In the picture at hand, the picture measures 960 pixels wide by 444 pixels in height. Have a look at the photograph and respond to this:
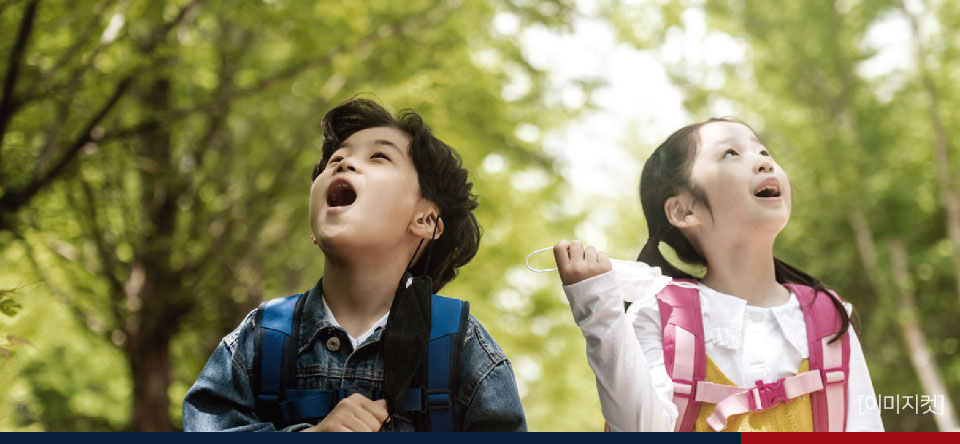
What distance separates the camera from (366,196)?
214cm

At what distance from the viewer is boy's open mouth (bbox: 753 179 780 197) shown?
7.15ft

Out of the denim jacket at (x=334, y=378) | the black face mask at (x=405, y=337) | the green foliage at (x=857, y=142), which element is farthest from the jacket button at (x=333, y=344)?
the green foliage at (x=857, y=142)

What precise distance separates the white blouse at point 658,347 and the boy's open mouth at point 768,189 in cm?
29

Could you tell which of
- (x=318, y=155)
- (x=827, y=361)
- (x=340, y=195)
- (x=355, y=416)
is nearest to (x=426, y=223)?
(x=340, y=195)

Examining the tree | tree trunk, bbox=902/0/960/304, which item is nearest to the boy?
the tree

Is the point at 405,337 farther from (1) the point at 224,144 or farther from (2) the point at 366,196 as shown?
(1) the point at 224,144

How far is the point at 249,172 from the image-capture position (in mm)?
9016

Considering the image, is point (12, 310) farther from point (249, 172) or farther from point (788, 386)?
point (249, 172)

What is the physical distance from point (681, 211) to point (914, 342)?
979cm

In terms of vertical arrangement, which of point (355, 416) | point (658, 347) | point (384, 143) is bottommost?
point (355, 416)

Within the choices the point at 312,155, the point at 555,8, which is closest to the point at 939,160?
the point at 555,8

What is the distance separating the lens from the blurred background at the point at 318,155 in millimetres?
5184

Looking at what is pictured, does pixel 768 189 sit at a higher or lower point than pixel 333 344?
higher

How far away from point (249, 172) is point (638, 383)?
7.76 meters
